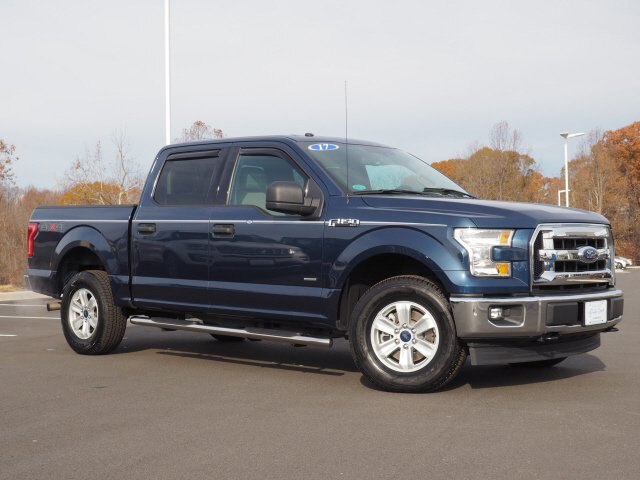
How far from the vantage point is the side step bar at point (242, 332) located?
678 centimetres

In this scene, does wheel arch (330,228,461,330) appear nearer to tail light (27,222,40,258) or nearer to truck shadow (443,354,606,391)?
truck shadow (443,354,606,391)

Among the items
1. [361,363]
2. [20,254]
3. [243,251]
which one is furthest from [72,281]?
[20,254]

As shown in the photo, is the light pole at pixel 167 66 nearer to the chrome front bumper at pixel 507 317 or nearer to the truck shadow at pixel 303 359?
the truck shadow at pixel 303 359

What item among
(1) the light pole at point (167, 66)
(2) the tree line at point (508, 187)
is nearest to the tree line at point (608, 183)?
(2) the tree line at point (508, 187)

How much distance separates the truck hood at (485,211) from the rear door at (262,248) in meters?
0.67

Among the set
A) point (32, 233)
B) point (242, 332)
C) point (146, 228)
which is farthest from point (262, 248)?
point (32, 233)

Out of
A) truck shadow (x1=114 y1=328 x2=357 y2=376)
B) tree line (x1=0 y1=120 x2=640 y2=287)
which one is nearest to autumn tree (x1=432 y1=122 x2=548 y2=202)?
tree line (x1=0 y1=120 x2=640 y2=287)

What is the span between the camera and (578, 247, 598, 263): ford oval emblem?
6316 millimetres

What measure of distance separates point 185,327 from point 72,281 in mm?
1730

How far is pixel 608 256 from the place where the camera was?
6734mm

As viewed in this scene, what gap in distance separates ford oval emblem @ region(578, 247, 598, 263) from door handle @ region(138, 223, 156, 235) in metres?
3.92

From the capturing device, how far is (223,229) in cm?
736

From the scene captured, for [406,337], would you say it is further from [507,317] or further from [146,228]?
[146,228]

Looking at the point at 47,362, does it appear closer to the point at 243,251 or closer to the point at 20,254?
the point at 243,251
